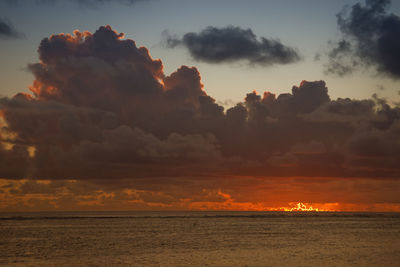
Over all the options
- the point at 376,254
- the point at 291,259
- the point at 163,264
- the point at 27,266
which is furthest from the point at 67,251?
the point at 376,254

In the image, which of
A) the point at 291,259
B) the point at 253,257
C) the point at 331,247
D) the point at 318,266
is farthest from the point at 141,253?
the point at 331,247

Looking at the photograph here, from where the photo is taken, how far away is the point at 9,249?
64.4 meters

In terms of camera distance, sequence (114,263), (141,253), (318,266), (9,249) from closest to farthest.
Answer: (318,266) < (114,263) < (141,253) < (9,249)

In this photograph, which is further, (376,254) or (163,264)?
(376,254)

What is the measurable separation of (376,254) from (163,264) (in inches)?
1117

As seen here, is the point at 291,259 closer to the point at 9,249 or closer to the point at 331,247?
the point at 331,247

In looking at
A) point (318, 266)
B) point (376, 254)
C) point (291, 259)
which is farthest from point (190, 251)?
point (376, 254)

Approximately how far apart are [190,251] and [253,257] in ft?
35.5

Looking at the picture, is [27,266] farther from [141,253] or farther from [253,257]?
[253,257]

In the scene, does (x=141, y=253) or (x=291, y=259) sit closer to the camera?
(x=291, y=259)

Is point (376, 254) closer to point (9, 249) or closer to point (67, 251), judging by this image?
point (67, 251)

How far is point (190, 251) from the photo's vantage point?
6147 centimetres

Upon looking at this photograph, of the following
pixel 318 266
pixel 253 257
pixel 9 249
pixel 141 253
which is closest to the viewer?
pixel 318 266

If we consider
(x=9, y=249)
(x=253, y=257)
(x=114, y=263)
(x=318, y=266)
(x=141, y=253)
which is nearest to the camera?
(x=318, y=266)
